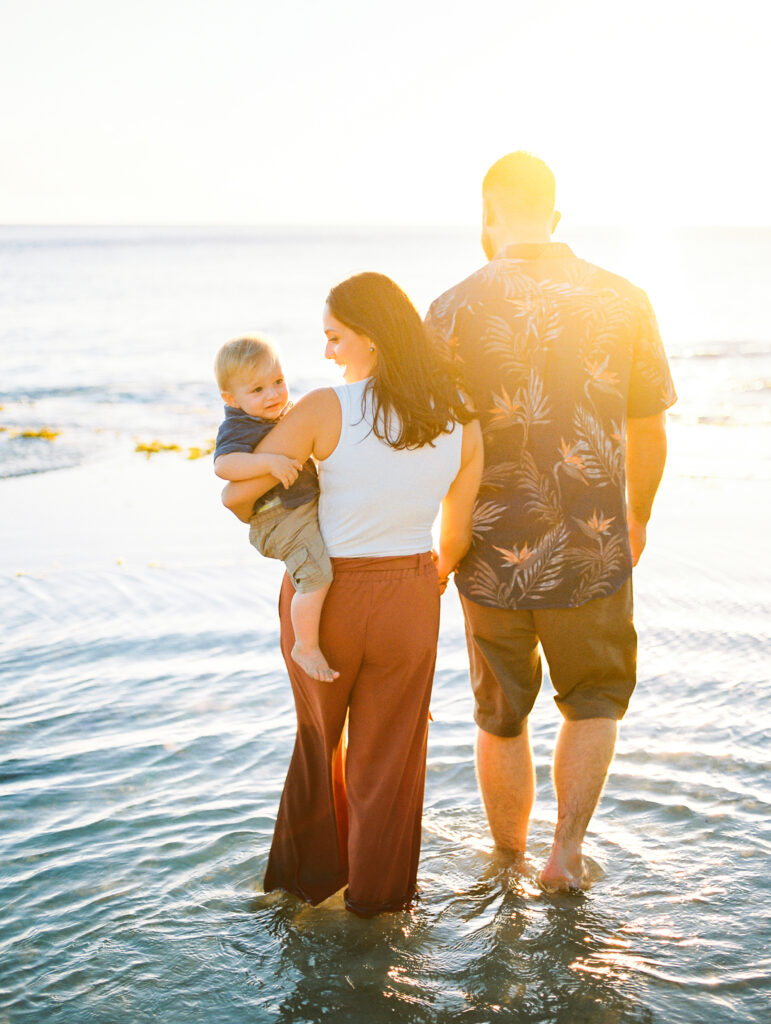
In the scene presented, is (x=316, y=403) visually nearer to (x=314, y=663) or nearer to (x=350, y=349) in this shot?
(x=350, y=349)

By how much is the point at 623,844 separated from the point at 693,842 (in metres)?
0.23

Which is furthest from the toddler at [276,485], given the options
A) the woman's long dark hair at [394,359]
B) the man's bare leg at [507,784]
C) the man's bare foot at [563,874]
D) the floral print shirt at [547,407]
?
the man's bare foot at [563,874]

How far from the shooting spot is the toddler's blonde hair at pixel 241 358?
8.98ft

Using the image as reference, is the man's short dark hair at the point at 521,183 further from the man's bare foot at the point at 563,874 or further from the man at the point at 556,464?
the man's bare foot at the point at 563,874

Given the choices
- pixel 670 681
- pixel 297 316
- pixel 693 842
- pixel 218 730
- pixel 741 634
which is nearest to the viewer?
pixel 693 842

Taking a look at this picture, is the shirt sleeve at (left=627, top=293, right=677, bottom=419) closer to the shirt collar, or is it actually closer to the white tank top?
the shirt collar

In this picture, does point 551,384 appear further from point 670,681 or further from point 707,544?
point 707,544

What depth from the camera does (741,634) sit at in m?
5.27

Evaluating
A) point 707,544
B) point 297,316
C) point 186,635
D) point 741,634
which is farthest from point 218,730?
point 297,316

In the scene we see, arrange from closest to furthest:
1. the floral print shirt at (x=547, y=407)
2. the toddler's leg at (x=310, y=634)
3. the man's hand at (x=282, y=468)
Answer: the man's hand at (x=282, y=468), the toddler's leg at (x=310, y=634), the floral print shirt at (x=547, y=407)

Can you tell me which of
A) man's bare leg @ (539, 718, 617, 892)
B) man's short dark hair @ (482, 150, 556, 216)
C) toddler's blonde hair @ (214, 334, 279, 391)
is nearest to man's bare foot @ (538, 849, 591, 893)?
man's bare leg @ (539, 718, 617, 892)

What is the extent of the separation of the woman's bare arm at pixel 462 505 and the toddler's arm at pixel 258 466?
49 cm

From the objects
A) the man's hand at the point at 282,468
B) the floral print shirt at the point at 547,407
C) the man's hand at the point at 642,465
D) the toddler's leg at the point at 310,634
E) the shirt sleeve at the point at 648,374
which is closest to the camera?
the man's hand at the point at 282,468

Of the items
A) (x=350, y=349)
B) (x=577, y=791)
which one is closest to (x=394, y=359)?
(x=350, y=349)
